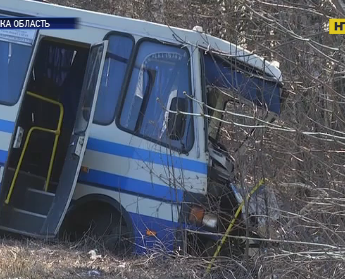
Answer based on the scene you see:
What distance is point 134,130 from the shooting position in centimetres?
757

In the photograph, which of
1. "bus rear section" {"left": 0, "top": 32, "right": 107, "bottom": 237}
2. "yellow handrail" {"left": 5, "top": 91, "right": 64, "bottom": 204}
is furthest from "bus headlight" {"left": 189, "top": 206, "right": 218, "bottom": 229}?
"yellow handrail" {"left": 5, "top": 91, "right": 64, "bottom": 204}

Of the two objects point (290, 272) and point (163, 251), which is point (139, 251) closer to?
point (163, 251)

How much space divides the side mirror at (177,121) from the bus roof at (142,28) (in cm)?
62

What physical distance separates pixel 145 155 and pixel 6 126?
1.59 m

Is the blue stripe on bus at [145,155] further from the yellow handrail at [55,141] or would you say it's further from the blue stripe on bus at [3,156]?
the blue stripe on bus at [3,156]

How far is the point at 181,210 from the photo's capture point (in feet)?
23.8

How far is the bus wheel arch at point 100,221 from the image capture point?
7535 mm

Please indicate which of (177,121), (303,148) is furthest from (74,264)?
(303,148)

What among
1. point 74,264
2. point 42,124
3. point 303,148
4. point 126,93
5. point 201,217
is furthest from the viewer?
point 42,124

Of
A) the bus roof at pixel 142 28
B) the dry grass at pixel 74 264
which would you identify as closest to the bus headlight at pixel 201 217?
the dry grass at pixel 74 264

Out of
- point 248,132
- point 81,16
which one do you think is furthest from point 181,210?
point 81,16

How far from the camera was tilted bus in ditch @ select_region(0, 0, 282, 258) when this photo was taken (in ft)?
24.0

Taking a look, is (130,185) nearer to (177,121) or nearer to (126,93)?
(177,121)

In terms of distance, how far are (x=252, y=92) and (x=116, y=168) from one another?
1.66 meters
